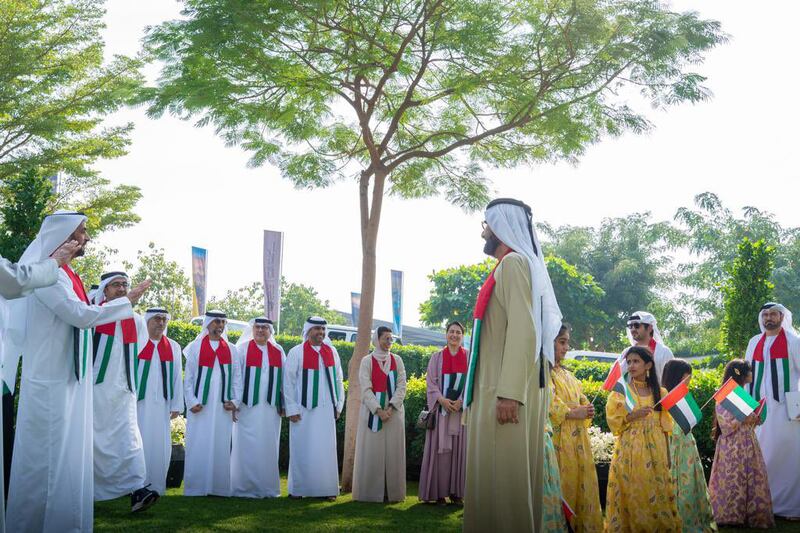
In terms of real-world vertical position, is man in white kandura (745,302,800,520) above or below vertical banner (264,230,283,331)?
below

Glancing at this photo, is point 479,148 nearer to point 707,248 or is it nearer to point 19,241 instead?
point 19,241

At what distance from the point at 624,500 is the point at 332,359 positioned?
474 cm

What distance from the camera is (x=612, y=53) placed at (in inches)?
394

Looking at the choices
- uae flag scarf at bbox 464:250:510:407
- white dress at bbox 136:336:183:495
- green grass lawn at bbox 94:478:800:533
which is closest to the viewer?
uae flag scarf at bbox 464:250:510:407

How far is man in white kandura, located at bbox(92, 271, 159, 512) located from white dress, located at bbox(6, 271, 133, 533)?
57.6 inches

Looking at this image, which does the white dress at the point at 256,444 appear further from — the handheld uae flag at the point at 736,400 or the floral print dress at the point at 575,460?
the handheld uae flag at the point at 736,400

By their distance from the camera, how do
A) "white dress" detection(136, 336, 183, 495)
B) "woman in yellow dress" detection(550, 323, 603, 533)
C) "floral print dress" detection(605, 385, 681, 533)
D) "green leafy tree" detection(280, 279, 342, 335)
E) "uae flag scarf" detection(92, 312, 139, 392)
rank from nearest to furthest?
"floral print dress" detection(605, 385, 681, 533)
"woman in yellow dress" detection(550, 323, 603, 533)
"uae flag scarf" detection(92, 312, 139, 392)
"white dress" detection(136, 336, 183, 495)
"green leafy tree" detection(280, 279, 342, 335)

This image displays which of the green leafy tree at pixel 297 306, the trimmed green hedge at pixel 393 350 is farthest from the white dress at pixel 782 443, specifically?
the green leafy tree at pixel 297 306

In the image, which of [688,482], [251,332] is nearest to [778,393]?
[688,482]

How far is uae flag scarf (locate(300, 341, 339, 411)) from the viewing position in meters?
10.5

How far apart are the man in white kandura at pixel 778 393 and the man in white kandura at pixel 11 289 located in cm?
724

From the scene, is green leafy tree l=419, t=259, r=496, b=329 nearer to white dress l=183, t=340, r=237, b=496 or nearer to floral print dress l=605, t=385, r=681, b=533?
white dress l=183, t=340, r=237, b=496

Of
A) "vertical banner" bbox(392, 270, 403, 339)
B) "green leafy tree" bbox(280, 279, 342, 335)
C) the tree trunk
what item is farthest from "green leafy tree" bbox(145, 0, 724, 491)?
"green leafy tree" bbox(280, 279, 342, 335)

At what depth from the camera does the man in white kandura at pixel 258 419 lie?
10.3 m
